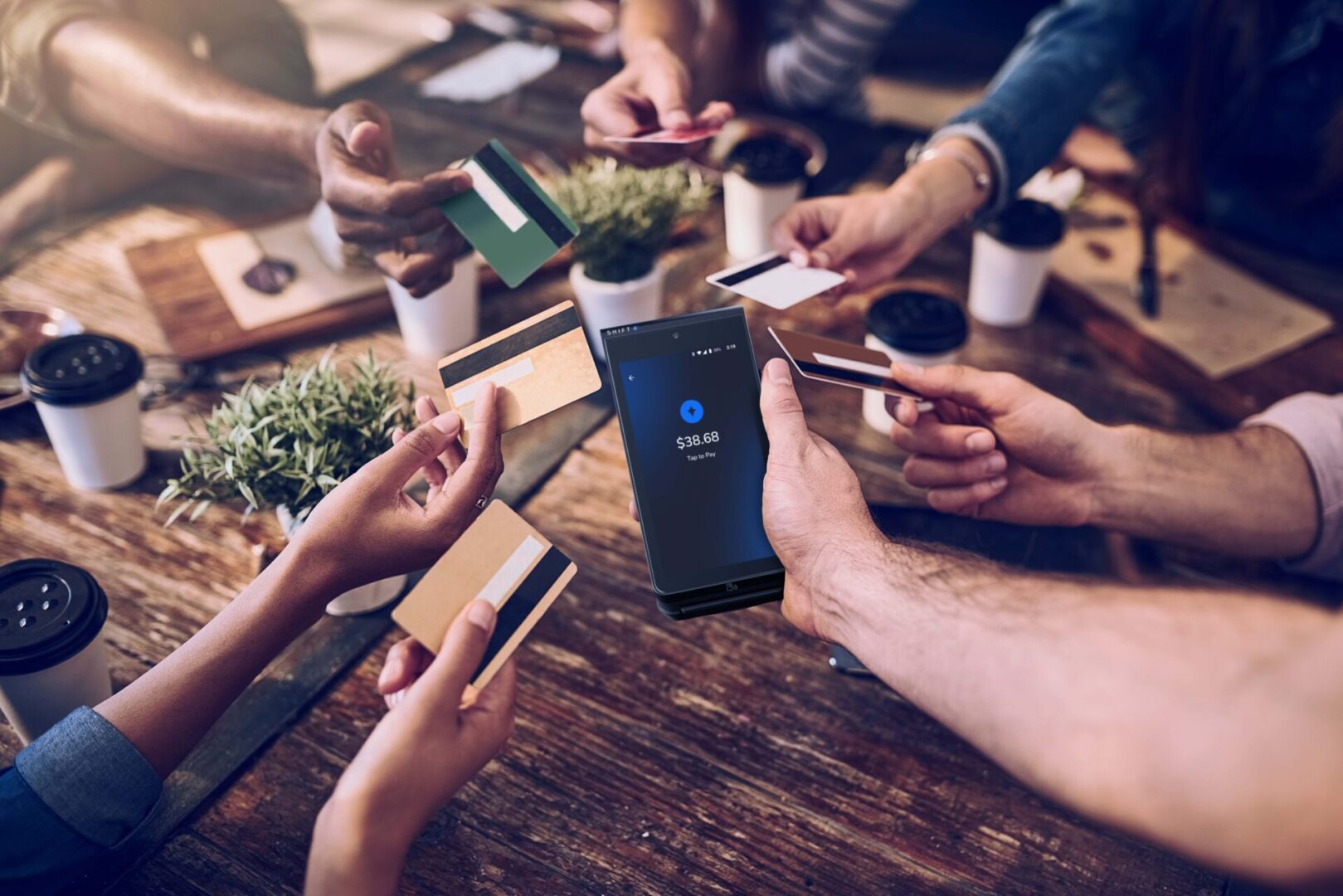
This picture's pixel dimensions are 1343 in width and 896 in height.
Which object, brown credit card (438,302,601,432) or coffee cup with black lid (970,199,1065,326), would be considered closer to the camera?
brown credit card (438,302,601,432)

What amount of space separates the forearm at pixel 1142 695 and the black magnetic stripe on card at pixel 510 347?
399mm

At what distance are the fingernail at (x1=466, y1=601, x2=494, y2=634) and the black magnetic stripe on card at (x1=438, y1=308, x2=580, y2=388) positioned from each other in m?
0.26

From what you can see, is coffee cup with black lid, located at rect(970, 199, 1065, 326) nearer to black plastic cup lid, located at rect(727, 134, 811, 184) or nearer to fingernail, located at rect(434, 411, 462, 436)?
black plastic cup lid, located at rect(727, 134, 811, 184)

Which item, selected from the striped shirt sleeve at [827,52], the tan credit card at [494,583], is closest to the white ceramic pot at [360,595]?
the tan credit card at [494,583]

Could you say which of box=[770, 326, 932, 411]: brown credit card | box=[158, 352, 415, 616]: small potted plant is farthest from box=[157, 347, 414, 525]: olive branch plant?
box=[770, 326, 932, 411]: brown credit card

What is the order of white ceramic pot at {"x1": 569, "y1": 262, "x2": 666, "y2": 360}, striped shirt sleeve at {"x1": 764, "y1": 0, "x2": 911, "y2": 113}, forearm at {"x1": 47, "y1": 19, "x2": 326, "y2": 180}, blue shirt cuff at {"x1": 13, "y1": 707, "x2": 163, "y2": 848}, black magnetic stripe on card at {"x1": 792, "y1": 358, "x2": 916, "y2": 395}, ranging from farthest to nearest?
striped shirt sleeve at {"x1": 764, "y1": 0, "x2": 911, "y2": 113} → forearm at {"x1": 47, "y1": 19, "x2": 326, "y2": 180} → white ceramic pot at {"x1": 569, "y1": 262, "x2": 666, "y2": 360} → black magnetic stripe on card at {"x1": 792, "y1": 358, "x2": 916, "y2": 395} → blue shirt cuff at {"x1": 13, "y1": 707, "x2": 163, "y2": 848}

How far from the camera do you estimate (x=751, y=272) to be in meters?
1.18

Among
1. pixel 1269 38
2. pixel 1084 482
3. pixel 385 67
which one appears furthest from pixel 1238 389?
pixel 385 67

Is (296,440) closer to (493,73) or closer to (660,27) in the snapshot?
(660,27)

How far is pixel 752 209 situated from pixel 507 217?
52 centimetres

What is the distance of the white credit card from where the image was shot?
1.13m

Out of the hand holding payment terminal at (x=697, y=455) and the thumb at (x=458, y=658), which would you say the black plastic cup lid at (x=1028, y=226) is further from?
the thumb at (x=458, y=658)

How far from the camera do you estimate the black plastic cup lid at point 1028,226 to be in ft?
4.50
